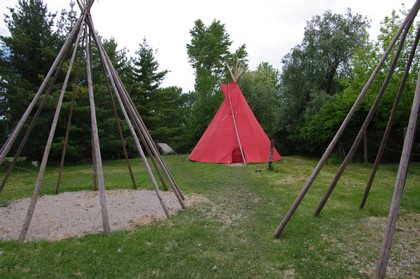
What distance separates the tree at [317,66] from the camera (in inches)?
572

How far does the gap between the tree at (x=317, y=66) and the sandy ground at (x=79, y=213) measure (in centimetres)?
1116

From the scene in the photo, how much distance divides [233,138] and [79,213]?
8301 mm

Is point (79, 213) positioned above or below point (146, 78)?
below

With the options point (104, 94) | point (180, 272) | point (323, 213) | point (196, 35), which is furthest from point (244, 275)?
point (196, 35)

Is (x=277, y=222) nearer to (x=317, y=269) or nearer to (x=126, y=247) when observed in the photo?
(x=317, y=269)

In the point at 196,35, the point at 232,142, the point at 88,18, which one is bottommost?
the point at 232,142

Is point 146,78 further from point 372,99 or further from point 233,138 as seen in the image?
point 372,99

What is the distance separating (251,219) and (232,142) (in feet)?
25.8

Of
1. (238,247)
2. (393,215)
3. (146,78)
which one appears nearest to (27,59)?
(146,78)

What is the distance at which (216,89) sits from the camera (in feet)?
64.3

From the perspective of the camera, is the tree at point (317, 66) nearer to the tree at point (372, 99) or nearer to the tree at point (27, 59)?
the tree at point (372, 99)

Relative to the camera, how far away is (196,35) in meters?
25.7

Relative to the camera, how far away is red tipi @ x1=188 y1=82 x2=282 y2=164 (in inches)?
466

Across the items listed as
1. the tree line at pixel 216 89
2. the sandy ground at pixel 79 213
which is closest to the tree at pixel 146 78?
the tree line at pixel 216 89
